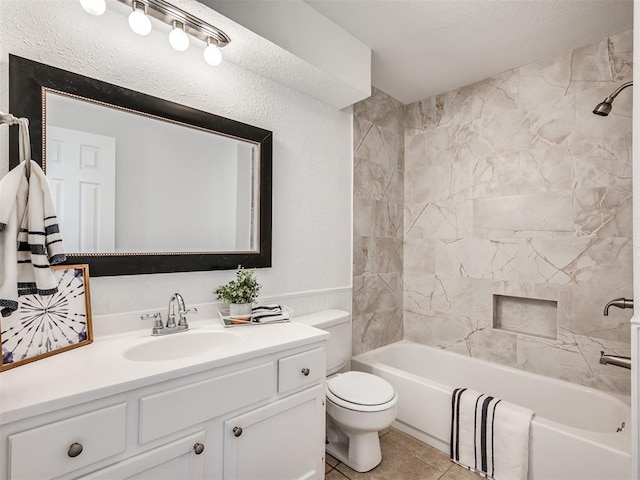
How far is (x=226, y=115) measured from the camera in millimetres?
1790

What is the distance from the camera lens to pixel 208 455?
1.19m

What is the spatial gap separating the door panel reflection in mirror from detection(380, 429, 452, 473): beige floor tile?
156 centimetres

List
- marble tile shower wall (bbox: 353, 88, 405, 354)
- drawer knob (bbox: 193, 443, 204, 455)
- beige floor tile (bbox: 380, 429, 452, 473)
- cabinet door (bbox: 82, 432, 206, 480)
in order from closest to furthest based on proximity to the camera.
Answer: cabinet door (bbox: 82, 432, 206, 480)
drawer knob (bbox: 193, 443, 204, 455)
beige floor tile (bbox: 380, 429, 452, 473)
marble tile shower wall (bbox: 353, 88, 405, 354)

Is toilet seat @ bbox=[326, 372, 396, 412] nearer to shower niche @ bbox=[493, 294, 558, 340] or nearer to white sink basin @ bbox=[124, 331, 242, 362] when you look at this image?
white sink basin @ bbox=[124, 331, 242, 362]

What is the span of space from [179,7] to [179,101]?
0.39 metres

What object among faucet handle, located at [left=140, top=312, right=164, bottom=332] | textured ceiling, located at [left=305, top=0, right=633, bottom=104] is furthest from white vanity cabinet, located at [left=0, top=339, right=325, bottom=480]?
textured ceiling, located at [left=305, top=0, right=633, bottom=104]

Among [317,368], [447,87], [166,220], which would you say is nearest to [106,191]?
[166,220]

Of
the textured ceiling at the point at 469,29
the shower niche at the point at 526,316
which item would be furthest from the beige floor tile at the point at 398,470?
the textured ceiling at the point at 469,29

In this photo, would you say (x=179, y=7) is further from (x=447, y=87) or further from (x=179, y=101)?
(x=447, y=87)

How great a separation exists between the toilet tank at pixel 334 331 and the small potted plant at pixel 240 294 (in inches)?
15.8

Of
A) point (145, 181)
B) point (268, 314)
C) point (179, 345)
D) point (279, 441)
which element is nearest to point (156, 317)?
point (179, 345)

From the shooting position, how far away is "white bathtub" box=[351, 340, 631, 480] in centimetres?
156

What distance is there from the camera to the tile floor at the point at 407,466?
5.96 ft

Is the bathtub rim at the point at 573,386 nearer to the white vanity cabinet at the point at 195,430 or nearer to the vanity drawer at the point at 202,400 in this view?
the white vanity cabinet at the point at 195,430
